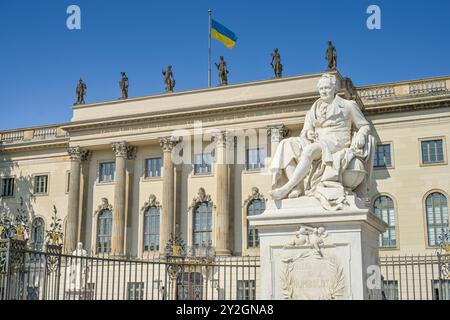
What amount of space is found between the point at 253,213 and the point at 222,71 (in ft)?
32.7

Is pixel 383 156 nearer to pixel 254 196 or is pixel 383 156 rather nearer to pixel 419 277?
pixel 254 196

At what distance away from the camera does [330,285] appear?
830cm

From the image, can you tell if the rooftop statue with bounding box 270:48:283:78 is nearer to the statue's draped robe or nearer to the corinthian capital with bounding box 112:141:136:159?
the corinthian capital with bounding box 112:141:136:159

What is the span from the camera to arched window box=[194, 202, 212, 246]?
4247cm

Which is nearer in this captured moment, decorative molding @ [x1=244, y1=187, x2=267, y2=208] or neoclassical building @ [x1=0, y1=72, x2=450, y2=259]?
neoclassical building @ [x1=0, y1=72, x2=450, y2=259]

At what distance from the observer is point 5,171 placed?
50.9 metres

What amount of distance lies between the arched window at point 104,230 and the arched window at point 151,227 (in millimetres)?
2827

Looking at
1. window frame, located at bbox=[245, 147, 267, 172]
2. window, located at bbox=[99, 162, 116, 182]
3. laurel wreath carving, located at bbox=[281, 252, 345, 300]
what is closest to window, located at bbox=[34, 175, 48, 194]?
window, located at bbox=[99, 162, 116, 182]

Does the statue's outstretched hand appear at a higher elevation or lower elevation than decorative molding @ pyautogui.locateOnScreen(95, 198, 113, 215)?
lower

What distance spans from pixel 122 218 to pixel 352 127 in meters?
35.3

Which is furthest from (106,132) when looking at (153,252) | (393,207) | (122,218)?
(393,207)

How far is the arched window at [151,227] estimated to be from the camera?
43.8 meters

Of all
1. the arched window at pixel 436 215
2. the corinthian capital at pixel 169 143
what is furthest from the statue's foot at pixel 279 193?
the corinthian capital at pixel 169 143

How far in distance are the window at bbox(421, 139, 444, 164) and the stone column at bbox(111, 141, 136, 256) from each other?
63.6ft
